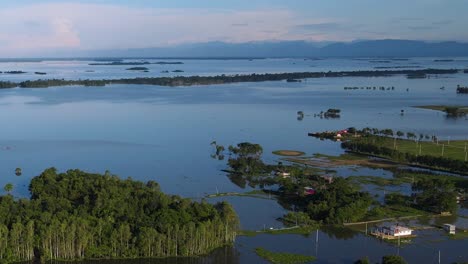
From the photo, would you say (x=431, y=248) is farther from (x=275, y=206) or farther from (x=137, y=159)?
(x=137, y=159)

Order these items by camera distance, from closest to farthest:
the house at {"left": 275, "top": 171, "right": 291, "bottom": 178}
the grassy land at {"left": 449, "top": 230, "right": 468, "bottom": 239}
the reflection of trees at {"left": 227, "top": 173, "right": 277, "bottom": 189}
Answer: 1. the grassy land at {"left": 449, "top": 230, "right": 468, "bottom": 239}
2. the reflection of trees at {"left": 227, "top": 173, "right": 277, "bottom": 189}
3. the house at {"left": 275, "top": 171, "right": 291, "bottom": 178}

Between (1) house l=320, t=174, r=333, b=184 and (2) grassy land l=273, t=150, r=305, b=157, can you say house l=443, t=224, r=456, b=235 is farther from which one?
(2) grassy land l=273, t=150, r=305, b=157

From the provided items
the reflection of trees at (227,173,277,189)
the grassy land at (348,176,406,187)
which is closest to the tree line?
the grassy land at (348,176,406,187)

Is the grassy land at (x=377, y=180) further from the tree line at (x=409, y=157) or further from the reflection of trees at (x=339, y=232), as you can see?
the reflection of trees at (x=339, y=232)

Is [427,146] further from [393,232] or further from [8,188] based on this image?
A: [8,188]

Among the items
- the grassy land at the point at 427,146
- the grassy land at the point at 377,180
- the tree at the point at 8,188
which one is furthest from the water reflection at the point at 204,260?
the grassy land at the point at 427,146

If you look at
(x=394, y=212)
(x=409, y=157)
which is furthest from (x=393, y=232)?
(x=409, y=157)

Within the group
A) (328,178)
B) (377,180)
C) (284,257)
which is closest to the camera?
(284,257)
